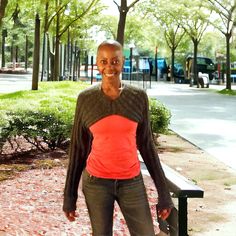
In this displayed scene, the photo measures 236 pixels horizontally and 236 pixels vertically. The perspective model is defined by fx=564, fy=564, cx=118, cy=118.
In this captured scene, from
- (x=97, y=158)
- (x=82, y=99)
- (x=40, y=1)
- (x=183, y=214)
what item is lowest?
(x=183, y=214)

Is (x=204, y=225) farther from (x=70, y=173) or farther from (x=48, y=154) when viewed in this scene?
(x=48, y=154)

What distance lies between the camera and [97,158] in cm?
265

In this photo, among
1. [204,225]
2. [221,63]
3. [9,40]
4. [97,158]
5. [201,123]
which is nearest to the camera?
[97,158]

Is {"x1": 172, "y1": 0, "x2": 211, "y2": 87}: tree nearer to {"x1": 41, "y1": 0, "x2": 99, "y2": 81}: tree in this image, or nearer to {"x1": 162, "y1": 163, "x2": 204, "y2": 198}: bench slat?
{"x1": 41, "y1": 0, "x2": 99, "y2": 81}: tree

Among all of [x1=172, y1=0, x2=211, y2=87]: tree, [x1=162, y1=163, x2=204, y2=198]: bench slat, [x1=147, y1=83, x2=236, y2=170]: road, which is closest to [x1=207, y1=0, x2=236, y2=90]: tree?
[x1=172, y1=0, x2=211, y2=87]: tree

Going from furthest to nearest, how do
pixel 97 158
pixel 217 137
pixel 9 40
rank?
pixel 9 40, pixel 217 137, pixel 97 158

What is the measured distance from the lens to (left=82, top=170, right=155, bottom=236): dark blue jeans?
2.65m

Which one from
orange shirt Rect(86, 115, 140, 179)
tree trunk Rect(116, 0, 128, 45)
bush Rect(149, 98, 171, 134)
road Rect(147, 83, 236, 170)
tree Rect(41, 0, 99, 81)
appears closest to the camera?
orange shirt Rect(86, 115, 140, 179)

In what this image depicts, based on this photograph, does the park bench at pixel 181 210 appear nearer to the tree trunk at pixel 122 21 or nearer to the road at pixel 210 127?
the road at pixel 210 127

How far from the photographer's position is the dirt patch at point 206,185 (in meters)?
5.25

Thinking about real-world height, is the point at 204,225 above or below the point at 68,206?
below

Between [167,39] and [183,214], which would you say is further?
[167,39]

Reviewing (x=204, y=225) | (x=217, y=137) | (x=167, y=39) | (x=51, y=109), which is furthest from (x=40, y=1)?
Result: (x=167, y=39)

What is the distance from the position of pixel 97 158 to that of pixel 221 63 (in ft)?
171
